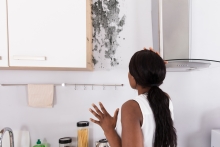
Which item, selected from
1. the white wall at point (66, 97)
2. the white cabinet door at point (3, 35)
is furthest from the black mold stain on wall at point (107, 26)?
the white cabinet door at point (3, 35)

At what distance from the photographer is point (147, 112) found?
82 centimetres

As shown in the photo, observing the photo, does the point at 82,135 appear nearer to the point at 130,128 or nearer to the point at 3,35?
the point at 130,128

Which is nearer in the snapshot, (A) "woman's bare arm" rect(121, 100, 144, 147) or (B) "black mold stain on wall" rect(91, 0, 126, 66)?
(A) "woman's bare arm" rect(121, 100, 144, 147)

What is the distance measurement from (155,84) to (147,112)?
0.13m

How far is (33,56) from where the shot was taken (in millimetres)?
1094

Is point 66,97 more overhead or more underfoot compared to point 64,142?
more overhead

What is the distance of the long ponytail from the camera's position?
0.83 m

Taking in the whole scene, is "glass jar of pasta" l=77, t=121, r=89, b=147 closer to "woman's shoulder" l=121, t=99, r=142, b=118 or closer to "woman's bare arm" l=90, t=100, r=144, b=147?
"woman's bare arm" l=90, t=100, r=144, b=147

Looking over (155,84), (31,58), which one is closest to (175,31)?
(155,84)

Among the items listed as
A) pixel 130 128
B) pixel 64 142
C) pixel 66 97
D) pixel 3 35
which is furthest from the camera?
pixel 66 97

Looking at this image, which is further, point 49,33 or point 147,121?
point 49,33

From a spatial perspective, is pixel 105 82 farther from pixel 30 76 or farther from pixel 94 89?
pixel 30 76

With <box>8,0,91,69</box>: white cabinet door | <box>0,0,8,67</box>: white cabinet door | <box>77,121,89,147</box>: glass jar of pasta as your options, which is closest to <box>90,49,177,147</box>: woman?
<box>8,0,91,69</box>: white cabinet door

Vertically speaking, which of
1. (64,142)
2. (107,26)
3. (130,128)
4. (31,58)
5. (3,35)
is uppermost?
(107,26)
